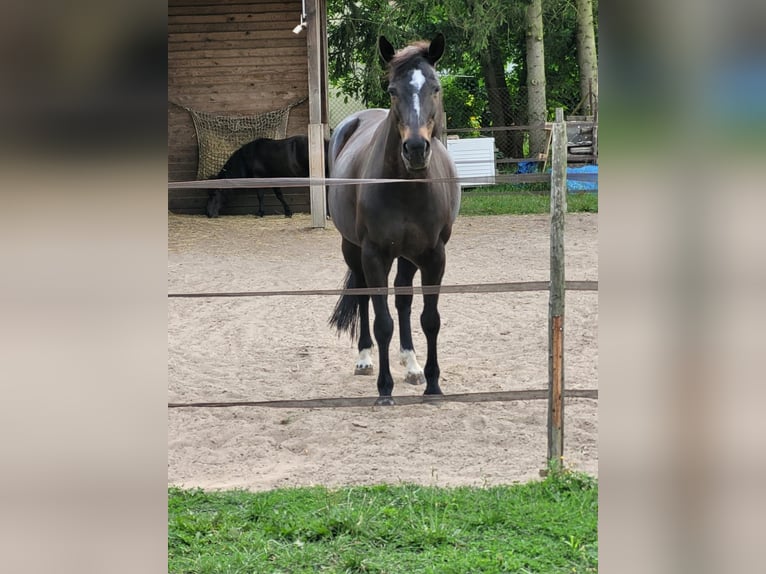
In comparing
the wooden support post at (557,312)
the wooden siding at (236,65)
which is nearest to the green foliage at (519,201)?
the wooden siding at (236,65)

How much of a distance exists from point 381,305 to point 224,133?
8927 mm

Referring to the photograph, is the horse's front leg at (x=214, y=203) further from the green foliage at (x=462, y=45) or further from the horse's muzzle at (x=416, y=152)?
the horse's muzzle at (x=416, y=152)

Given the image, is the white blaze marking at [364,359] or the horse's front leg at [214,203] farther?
the horse's front leg at [214,203]

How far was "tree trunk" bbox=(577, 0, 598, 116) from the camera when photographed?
568 inches

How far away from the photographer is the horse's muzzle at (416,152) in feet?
13.7

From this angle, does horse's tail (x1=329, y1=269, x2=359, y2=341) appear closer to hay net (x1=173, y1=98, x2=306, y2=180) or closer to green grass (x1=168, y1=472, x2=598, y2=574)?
green grass (x1=168, y1=472, x2=598, y2=574)

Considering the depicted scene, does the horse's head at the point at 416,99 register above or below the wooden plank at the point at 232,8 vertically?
below

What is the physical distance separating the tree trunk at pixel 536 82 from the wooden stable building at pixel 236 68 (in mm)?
4219
